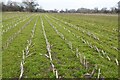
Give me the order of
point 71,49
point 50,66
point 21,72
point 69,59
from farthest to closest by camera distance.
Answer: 1. point 71,49
2. point 69,59
3. point 50,66
4. point 21,72

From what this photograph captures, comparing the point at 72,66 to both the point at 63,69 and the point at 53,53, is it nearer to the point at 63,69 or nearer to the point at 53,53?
the point at 63,69

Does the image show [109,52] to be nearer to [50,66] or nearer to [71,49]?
[71,49]

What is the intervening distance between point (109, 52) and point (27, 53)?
12.7 feet

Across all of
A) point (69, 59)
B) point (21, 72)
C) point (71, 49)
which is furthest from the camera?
point (71, 49)

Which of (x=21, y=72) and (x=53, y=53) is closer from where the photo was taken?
(x=21, y=72)

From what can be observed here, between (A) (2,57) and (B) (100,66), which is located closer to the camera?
(B) (100,66)

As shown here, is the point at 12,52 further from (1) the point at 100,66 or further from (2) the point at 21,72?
(1) the point at 100,66

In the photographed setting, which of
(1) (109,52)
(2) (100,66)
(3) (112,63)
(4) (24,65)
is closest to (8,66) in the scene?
Result: (4) (24,65)

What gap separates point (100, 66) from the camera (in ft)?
26.5

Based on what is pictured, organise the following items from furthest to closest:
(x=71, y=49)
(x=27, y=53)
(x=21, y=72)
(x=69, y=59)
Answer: (x=71, y=49) < (x=27, y=53) < (x=69, y=59) < (x=21, y=72)

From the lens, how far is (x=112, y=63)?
28.1 feet

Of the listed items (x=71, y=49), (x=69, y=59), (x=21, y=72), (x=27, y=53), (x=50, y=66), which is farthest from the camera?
(x=71, y=49)

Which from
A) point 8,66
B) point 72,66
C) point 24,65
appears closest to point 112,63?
point 72,66

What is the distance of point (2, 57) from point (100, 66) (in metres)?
A: 4.16
